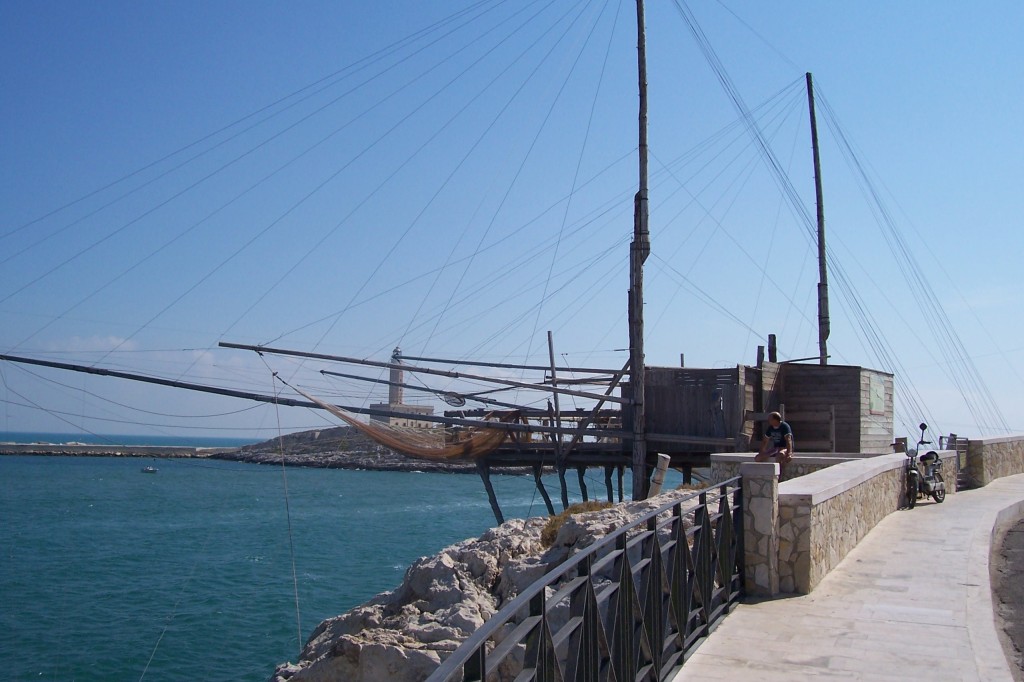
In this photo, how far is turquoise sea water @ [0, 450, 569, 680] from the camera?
19.0 meters

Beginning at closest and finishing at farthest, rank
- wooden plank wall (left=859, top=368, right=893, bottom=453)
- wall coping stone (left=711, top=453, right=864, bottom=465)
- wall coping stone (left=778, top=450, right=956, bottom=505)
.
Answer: wall coping stone (left=778, top=450, right=956, bottom=505) → wall coping stone (left=711, top=453, right=864, bottom=465) → wooden plank wall (left=859, top=368, right=893, bottom=453)

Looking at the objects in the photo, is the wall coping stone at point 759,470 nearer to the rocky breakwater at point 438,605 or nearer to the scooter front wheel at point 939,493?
the rocky breakwater at point 438,605

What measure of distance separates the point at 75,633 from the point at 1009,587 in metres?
18.6

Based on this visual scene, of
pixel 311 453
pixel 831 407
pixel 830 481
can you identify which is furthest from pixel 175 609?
pixel 311 453

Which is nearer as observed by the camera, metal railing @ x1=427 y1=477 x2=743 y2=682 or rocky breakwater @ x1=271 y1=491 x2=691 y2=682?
metal railing @ x1=427 y1=477 x2=743 y2=682

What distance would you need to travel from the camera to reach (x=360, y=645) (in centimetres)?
973

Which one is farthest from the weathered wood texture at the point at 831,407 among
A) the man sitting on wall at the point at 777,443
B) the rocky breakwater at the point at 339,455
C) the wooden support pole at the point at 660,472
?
the rocky breakwater at the point at 339,455

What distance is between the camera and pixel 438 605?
10820mm

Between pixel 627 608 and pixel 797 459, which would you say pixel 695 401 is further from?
pixel 627 608

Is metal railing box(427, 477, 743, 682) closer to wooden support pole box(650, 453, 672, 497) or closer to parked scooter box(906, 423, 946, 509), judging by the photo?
wooden support pole box(650, 453, 672, 497)

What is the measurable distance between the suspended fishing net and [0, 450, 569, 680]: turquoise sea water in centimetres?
390

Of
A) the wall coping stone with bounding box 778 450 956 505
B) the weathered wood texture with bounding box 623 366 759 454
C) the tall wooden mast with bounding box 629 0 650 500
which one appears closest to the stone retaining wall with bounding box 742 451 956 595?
the wall coping stone with bounding box 778 450 956 505

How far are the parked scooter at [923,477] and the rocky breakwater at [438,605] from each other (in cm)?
683

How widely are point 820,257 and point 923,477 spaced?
12268mm
